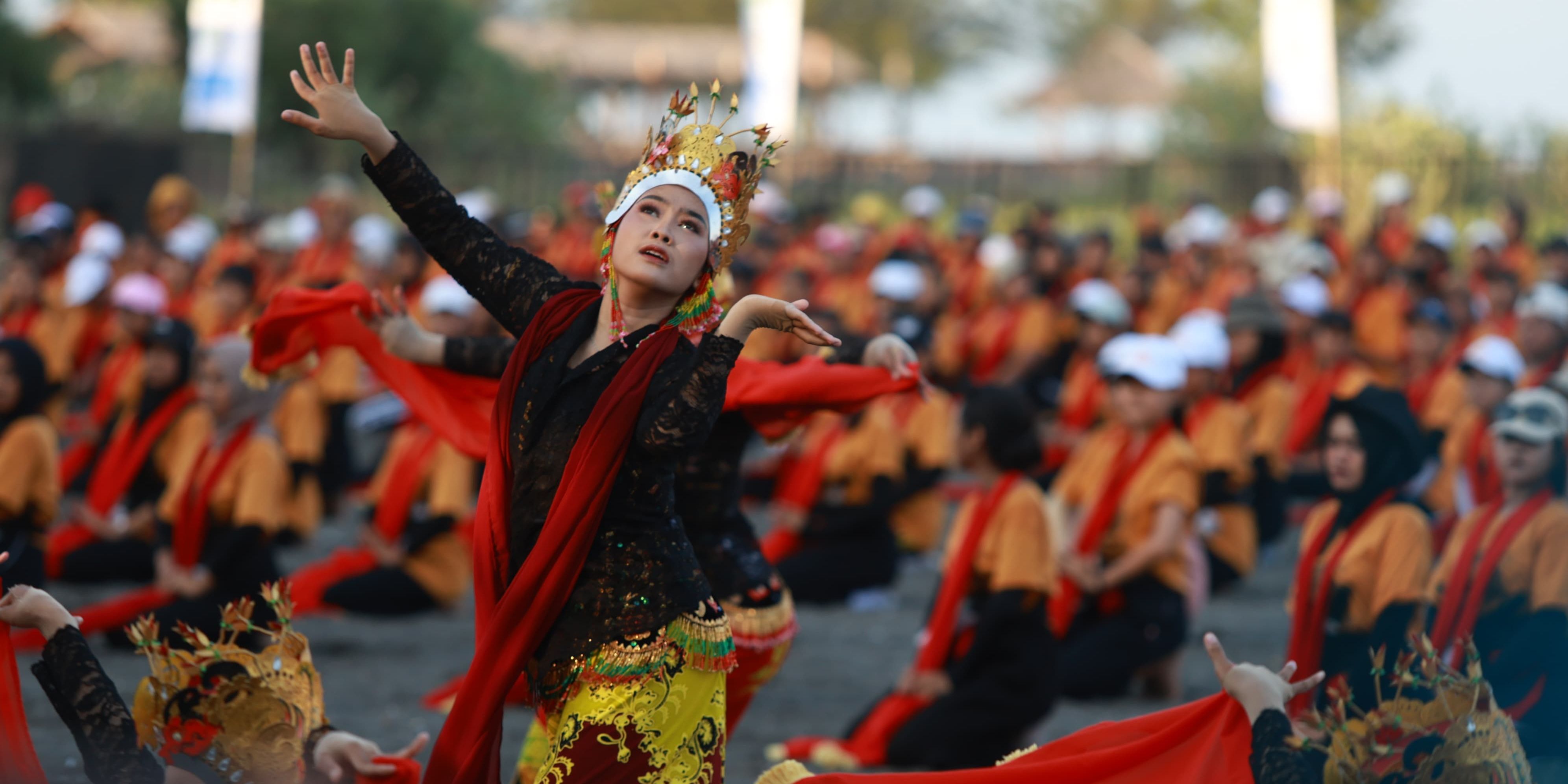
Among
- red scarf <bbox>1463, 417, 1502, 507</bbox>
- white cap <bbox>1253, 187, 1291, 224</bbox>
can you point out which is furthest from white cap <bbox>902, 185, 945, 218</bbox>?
red scarf <bbox>1463, 417, 1502, 507</bbox>

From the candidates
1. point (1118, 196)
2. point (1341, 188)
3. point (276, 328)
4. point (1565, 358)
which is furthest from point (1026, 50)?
point (276, 328)

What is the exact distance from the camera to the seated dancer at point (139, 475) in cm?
708

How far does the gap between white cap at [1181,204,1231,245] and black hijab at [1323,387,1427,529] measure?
30.3ft

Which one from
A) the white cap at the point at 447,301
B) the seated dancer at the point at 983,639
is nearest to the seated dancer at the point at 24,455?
the white cap at the point at 447,301

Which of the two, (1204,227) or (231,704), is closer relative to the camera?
(231,704)

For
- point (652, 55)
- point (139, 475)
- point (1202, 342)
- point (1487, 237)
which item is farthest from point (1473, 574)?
point (652, 55)

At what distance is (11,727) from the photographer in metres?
3.11

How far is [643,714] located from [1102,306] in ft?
26.3

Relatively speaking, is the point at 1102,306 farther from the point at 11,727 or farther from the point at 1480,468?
the point at 11,727

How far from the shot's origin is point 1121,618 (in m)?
6.64

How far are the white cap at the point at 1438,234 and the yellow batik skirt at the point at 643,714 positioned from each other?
11.6 m

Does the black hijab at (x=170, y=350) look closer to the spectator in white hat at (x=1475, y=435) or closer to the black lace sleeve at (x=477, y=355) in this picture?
the black lace sleeve at (x=477, y=355)

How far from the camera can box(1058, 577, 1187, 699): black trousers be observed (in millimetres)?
6516

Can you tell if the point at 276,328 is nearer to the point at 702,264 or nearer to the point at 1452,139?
the point at 702,264
